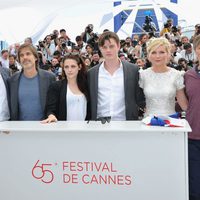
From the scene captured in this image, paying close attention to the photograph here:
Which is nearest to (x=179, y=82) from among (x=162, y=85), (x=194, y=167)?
(x=162, y=85)

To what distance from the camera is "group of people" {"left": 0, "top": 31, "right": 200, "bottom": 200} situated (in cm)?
262

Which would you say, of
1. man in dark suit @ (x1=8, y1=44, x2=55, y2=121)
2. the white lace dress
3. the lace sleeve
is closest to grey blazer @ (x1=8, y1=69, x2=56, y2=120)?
man in dark suit @ (x1=8, y1=44, x2=55, y2=121)

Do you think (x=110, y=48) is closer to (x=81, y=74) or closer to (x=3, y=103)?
(x=81, y=74)

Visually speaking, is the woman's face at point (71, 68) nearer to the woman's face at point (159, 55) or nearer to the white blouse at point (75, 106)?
the white blouse at point (75, 106)

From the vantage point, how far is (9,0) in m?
13.3

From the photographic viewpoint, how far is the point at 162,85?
2658 mm

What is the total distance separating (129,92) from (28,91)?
807 millimetres

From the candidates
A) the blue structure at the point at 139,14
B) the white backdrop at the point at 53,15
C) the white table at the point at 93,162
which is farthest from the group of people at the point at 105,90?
the blue structure at the point at 139,14

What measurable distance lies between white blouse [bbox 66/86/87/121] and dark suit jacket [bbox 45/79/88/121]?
0.10 feet

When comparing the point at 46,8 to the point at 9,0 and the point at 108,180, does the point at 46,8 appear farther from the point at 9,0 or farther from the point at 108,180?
the point at 108,180

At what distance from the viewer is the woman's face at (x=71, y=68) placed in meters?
2.74

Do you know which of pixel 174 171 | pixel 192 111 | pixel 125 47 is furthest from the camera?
pixel 125 47

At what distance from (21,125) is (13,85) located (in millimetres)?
597

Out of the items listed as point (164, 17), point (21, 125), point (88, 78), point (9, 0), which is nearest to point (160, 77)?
point (88, 78)
